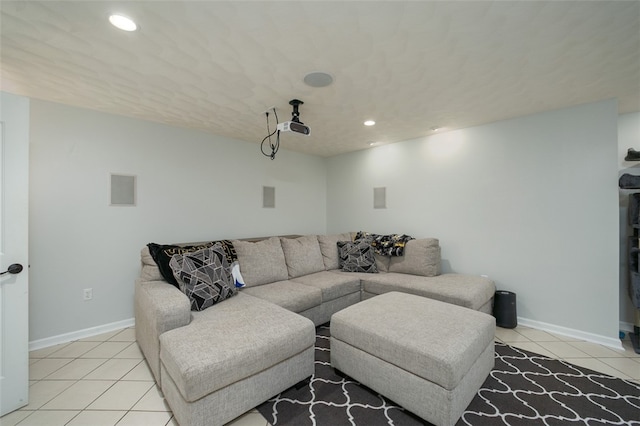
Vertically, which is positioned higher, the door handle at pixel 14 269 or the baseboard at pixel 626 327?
the door handle at pixel 14 269

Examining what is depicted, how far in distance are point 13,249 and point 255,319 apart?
1643mm

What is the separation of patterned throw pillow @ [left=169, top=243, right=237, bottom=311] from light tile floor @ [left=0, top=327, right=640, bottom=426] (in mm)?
673

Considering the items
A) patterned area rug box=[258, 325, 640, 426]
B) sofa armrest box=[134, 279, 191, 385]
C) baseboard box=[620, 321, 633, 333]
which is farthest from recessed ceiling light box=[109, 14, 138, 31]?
baseboard box=[620, 321, 633, 333]

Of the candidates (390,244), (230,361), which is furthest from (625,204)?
(230,361)

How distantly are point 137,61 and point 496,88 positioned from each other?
9.47ft

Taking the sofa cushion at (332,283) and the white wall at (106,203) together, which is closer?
the white wall at (106,203)

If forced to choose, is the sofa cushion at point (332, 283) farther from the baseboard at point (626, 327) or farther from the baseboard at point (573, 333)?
the baseboard at point (626, 327)

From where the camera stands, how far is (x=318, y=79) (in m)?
2.11

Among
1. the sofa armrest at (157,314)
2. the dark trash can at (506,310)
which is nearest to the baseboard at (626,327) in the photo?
the dark trash can at (506,310)

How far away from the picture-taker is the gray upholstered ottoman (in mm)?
1504

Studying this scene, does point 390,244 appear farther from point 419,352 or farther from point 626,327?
point 626,327

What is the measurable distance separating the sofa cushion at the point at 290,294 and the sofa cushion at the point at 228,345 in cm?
40

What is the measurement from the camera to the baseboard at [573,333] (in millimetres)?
2518

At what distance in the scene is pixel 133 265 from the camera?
300 cm
